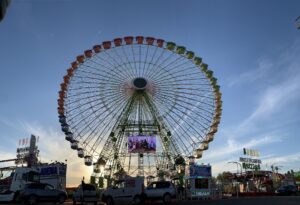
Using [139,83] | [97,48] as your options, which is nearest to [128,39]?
[97,48]

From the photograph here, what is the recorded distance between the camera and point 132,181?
28.7 m

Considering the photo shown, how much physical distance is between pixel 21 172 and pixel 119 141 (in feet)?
55.6

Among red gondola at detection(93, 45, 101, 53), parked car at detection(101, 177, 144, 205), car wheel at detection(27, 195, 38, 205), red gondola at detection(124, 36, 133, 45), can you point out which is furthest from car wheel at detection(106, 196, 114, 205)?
red gondola at detection(124, 36, 133, 45)

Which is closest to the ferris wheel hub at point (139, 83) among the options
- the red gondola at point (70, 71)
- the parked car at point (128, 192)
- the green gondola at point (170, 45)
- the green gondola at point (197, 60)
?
the green gondola at point (170, 45)

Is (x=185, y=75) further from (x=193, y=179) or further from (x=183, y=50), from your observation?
(x=193, y=179)

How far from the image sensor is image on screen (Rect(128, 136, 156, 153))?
52.9 m

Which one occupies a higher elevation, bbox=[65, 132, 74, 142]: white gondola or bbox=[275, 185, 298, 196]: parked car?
bbox=[65, 132, 74, 142]: white gondola

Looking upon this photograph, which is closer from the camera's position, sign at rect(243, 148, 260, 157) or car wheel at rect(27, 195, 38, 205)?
car wheel at rect(27, 195, 38, 205)

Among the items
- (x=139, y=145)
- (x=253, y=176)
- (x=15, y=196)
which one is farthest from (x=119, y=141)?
(x=253, y=176)

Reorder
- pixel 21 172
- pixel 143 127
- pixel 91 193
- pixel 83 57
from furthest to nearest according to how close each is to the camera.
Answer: pixel 143 127, pixel 83 57, pixel 21 172, pixel 91 193

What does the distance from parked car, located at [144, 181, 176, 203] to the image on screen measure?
75.7ft

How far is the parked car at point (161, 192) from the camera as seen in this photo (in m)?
29.0

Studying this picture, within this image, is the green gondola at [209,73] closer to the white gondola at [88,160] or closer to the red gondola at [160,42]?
the red gondola at [160,42]

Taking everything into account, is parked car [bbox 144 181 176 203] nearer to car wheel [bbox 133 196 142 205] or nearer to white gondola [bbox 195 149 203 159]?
car wheel [bbox 133 196 142 205]
